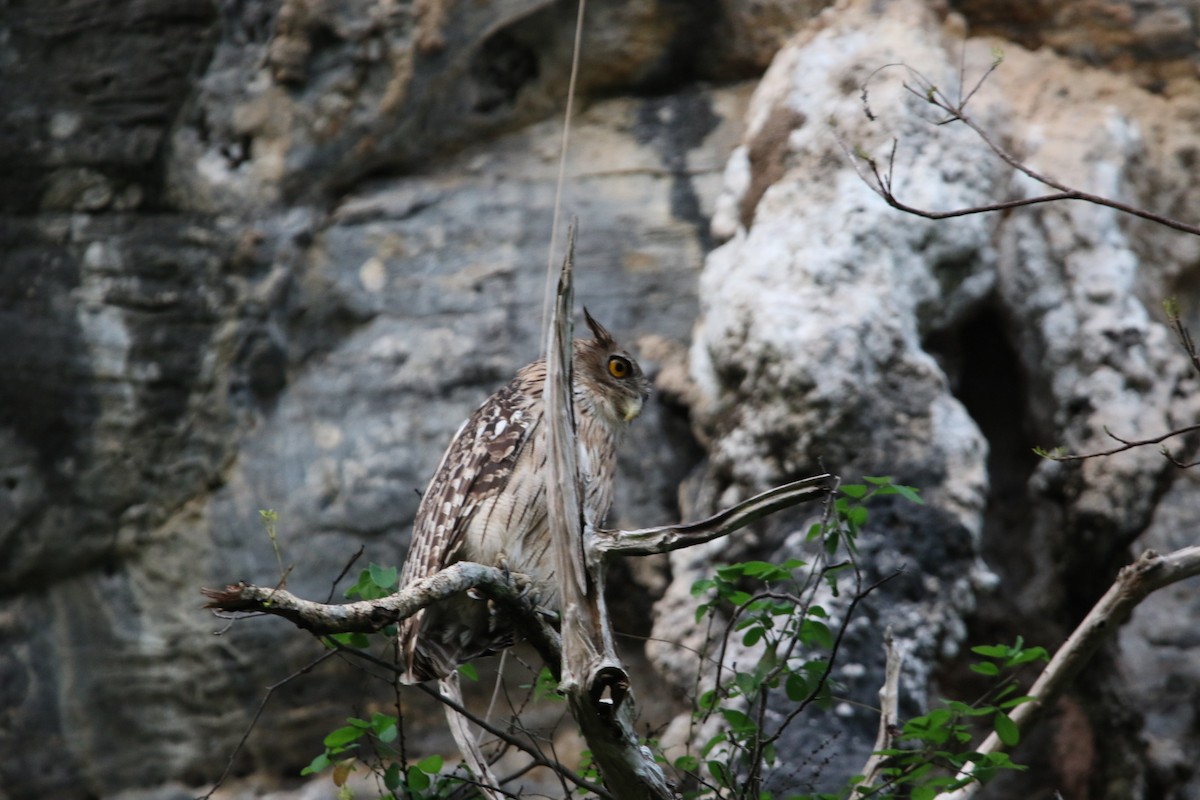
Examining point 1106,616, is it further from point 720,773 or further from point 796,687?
point 720,773

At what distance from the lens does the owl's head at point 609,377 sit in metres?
3.39

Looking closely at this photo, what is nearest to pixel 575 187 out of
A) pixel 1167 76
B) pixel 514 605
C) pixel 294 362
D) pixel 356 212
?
pixel 356 212

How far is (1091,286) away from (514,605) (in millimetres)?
2758

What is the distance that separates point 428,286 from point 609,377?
159 centimetres

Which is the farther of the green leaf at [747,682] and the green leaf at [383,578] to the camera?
the green leaf at [747,682]

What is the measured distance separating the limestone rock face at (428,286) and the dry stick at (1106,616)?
1.64 meters

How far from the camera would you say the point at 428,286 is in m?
4.80

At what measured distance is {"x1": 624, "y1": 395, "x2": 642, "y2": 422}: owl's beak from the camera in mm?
3408

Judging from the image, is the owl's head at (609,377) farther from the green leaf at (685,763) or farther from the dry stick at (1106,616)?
the dry stick at (1106,616)

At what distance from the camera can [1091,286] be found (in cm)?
431

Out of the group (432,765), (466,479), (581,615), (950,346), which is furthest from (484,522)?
(950,346)

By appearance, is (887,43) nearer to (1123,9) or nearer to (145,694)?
(1123,9)

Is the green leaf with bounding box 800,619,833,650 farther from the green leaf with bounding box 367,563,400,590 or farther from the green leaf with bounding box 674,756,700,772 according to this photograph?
the green leaf with bounding box 367,563,400,590

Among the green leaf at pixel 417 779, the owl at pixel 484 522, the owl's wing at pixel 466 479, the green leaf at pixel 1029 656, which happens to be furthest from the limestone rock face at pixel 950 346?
the green leaf at pixel 417 779
